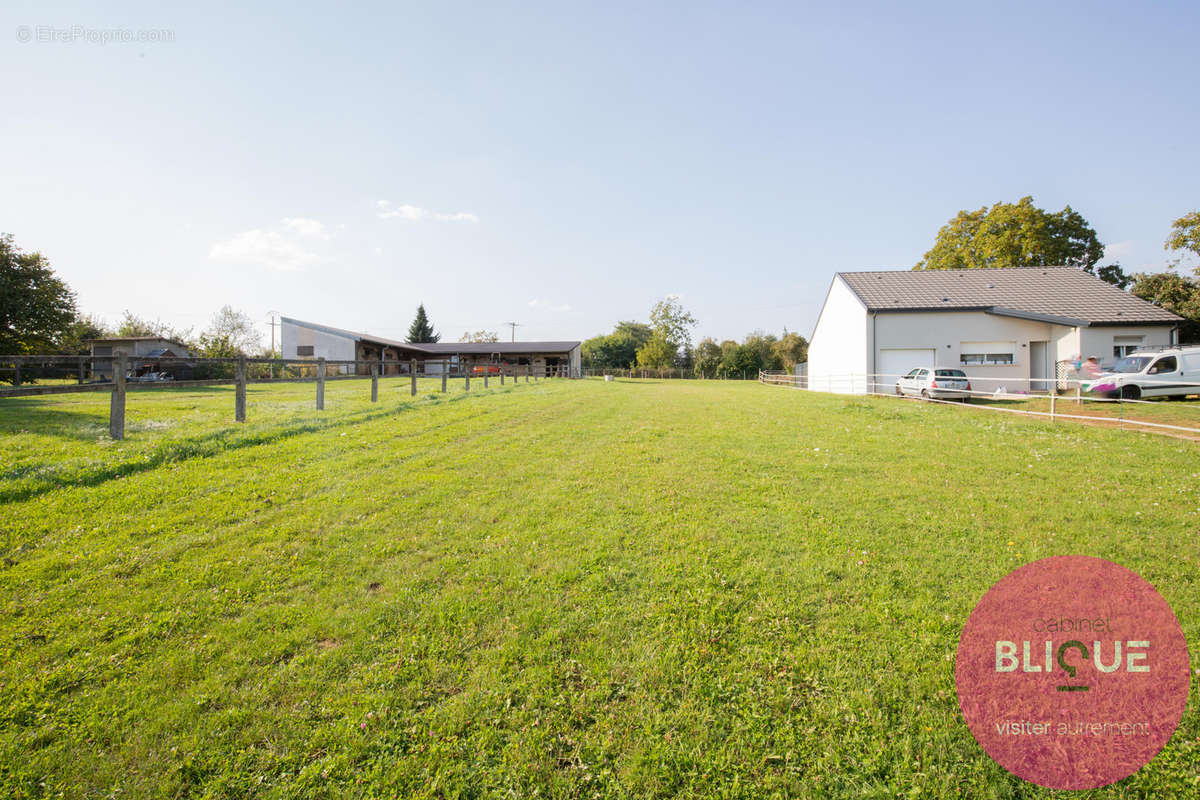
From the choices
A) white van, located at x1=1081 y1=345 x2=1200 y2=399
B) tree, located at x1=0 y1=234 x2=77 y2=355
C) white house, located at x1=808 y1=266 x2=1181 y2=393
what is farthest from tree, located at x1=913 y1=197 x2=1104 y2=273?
tree, located at x1=0 y1=234 x2=77 y2=355

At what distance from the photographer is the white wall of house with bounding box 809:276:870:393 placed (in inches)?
954

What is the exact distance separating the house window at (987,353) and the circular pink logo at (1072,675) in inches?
963

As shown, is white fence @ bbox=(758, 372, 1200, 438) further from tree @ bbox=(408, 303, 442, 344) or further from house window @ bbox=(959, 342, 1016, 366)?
tree @ bbox=(408, 303, 442, 344)

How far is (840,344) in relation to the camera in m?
27.6

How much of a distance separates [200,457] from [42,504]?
6.25 feet

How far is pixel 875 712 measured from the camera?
92.6 inches

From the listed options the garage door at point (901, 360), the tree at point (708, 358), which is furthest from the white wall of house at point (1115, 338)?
the tree at point (708, 358)

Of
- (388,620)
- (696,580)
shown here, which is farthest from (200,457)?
(696,580)

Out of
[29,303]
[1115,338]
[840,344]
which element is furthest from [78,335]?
[1115,338]

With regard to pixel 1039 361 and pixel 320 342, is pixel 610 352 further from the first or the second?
pixel 1039 361

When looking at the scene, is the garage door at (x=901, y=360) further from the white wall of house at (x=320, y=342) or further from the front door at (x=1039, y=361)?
the white wall of house at (x=320, y=342)

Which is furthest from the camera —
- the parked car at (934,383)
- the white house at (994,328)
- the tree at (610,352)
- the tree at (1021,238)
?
the tree at (610,352)

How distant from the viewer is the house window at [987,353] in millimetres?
23406

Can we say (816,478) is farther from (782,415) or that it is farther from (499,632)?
(782,415)
